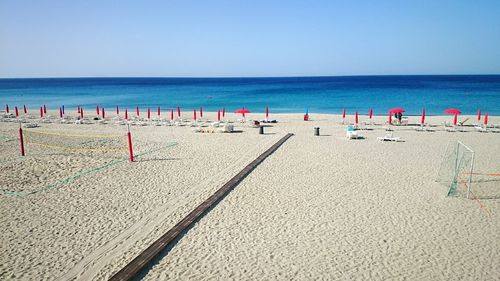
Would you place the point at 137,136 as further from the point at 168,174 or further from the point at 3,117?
the point at 3,117

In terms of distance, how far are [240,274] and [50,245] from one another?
3.83 m

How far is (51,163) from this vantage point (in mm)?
12312

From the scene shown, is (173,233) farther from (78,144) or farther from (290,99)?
(290,99)

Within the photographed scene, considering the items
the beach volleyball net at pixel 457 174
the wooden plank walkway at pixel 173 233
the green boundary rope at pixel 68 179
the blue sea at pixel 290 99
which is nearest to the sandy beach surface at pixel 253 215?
the green boundary rope at pixel 68 179

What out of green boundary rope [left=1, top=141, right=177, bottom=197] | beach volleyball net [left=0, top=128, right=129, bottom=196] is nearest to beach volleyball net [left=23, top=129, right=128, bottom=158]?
beach volleyball net [left=0, top=128, right=129, bottom=196]

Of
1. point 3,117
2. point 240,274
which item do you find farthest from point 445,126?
point 3,117

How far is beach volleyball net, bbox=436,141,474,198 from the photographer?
9.43 metres

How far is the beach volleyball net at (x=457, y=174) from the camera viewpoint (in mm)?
9430

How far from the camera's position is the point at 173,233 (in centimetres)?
698

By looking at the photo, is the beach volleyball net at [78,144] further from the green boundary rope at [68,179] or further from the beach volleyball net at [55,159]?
the green boundary rope at [68,179]

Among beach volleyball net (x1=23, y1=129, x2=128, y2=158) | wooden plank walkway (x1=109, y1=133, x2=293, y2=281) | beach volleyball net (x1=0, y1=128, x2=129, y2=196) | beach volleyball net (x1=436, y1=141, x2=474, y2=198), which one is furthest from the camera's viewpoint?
beach volleyball net (x1=23, y1=129, x2=128, y2=158)

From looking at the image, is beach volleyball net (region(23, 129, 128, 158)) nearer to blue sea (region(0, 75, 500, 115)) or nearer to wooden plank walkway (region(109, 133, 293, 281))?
wooden plank walkway (region(109, 133, 293, 281))

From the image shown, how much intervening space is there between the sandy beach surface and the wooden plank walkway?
18 centimetres

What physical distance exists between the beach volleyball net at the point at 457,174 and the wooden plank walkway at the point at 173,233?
606 centimetres
